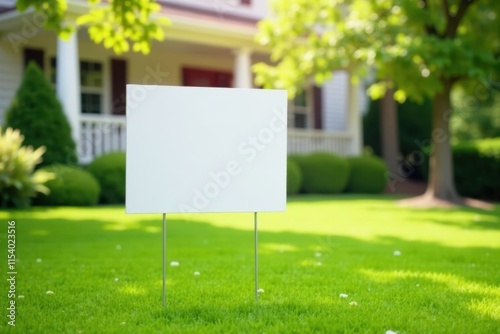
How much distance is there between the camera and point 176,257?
6723mm

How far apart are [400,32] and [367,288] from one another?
907 cm

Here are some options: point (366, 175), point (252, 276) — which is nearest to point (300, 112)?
point (366, 175)

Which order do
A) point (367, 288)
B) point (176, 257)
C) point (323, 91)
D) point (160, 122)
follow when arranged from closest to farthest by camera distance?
point (160, 122) → point (367, 288) → point (176, 257) → point (323, 91)

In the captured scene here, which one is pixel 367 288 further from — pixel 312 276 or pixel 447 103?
pixel 447 103

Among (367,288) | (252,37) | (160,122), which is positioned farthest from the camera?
(252,37)

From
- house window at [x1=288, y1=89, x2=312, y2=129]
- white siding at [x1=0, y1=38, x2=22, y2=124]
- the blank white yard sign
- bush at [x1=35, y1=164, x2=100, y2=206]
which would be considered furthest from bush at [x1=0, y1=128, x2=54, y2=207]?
house window at [x1=288, y1=89, x2=312, y2=129]

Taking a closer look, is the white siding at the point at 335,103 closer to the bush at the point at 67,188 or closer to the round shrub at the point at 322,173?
the round shrub at the point at 322,173

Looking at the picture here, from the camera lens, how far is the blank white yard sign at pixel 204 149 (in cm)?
412

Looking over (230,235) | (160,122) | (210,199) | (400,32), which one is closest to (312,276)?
(210,199)

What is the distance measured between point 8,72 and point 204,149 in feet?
41.2

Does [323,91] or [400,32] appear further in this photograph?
[323,91]

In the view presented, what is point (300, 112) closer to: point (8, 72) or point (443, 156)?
point (443, 156)

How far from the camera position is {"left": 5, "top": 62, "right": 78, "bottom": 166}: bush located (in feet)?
42.1

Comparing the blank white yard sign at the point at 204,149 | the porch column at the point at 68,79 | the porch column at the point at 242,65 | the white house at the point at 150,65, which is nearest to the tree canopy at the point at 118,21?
the blank white yard sign at the point at 204,149
